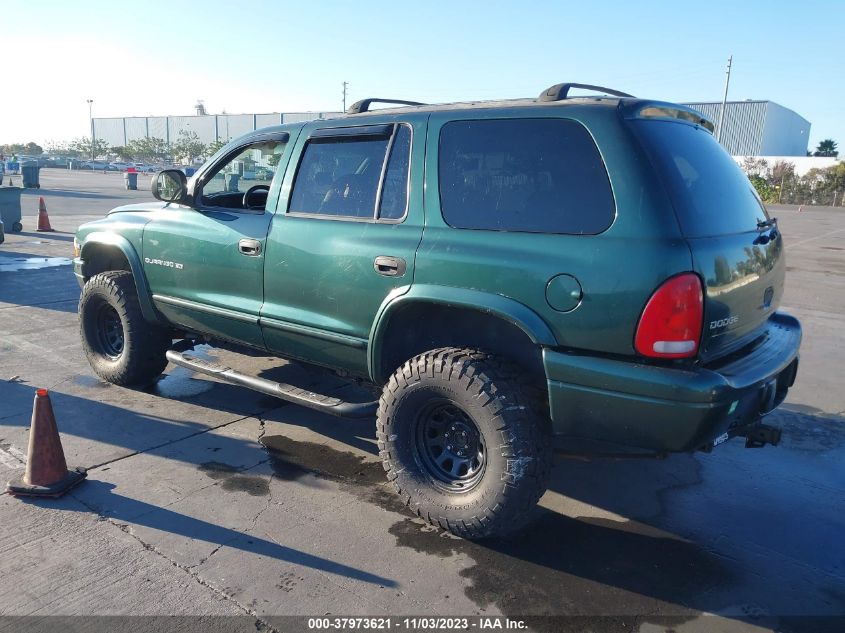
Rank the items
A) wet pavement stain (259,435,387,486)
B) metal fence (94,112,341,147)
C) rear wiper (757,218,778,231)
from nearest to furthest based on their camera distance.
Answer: rear wiper (757,218,778,231)
wet pavement stain (259,435,387,486)
metal fence (94,112,341,147)

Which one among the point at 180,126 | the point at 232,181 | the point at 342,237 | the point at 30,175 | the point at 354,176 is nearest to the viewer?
the point at 342,237

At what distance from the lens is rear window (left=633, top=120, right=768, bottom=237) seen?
2811 millimetres

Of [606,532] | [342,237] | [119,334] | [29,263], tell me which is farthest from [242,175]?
[29,263]

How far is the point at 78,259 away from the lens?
5.32 metres

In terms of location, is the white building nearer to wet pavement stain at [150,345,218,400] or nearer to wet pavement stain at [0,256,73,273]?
wet pavement stain at [0,256,73,273]

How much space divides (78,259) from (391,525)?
3.61 metres

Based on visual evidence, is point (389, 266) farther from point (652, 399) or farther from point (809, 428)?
point (809, 428)

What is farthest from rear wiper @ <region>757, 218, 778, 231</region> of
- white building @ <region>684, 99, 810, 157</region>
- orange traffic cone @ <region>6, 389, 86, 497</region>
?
white building @ <region>684, 99, 810, 157</region>

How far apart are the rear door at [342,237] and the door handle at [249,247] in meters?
0.12

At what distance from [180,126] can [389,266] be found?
95.6 m

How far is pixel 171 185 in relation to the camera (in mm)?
4656

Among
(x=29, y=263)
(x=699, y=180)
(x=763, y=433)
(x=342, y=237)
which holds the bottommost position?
(x=29, y=263)

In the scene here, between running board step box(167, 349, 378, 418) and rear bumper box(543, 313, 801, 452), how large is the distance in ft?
3.75

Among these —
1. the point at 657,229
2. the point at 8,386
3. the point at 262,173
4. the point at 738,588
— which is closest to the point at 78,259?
the point at 8,386
